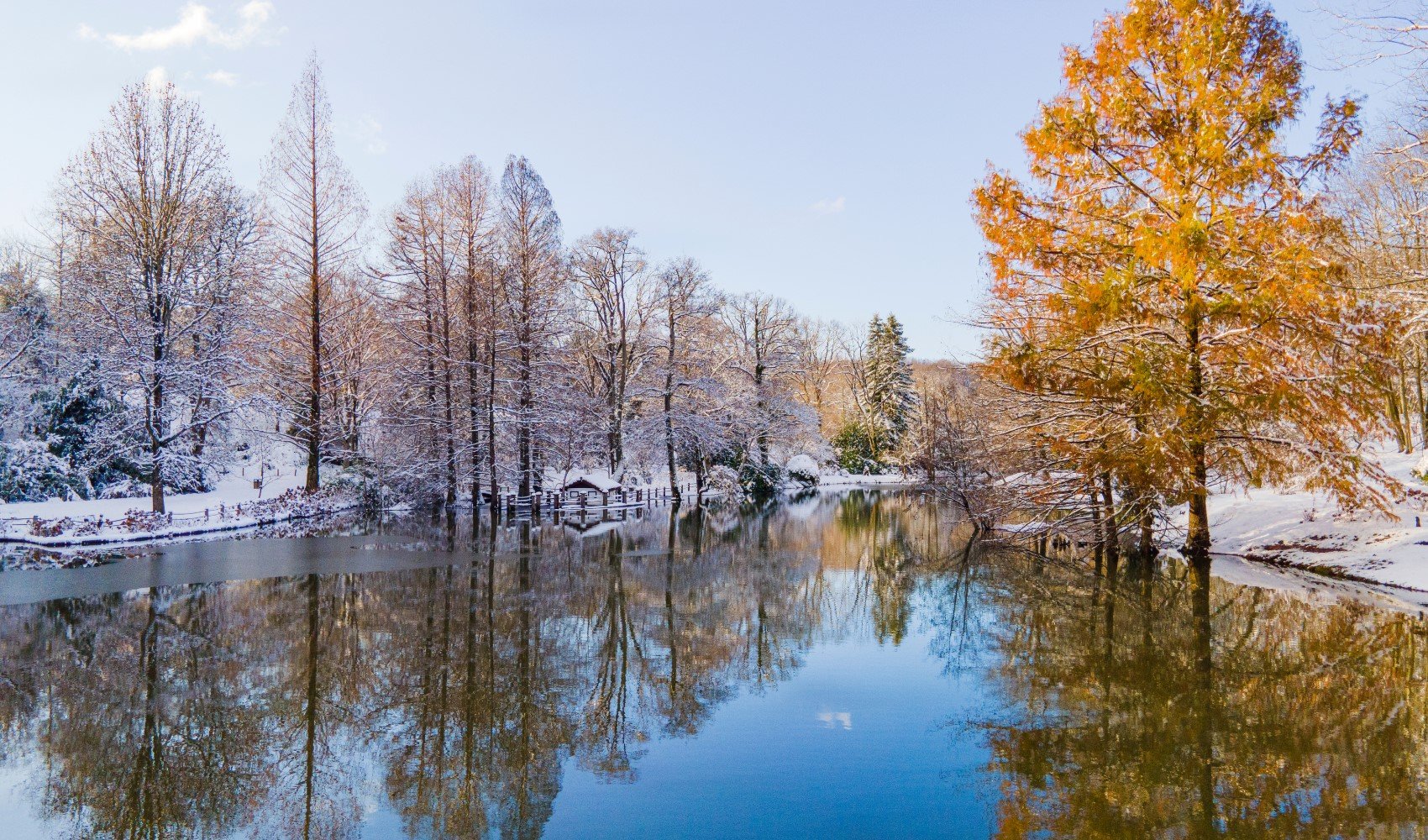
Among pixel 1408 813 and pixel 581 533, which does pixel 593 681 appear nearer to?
pixel 1408 813

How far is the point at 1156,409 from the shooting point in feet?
40.3

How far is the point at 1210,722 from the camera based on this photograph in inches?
254

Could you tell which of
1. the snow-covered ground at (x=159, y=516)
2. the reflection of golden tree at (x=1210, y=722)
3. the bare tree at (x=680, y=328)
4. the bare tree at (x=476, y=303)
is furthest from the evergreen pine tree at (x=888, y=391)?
the reflection of golden tree at (x=1210, y=722)

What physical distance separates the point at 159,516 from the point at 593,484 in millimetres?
14693

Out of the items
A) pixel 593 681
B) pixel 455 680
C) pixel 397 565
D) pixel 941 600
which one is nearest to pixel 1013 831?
pixel 593 681

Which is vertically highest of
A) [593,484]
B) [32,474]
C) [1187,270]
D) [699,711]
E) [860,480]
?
[1187,270]

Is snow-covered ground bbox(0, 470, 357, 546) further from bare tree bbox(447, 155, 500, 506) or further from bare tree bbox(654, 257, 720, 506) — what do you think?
bare tree bbox(654, 257, 720, 506)

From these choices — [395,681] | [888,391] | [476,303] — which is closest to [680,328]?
[476,303]

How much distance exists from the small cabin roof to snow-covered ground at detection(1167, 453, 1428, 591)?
19.9 metres

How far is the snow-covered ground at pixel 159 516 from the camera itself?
18031 mm

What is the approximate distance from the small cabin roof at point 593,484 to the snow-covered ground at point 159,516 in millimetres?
8114

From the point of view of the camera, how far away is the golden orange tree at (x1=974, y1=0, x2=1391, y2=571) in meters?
11.5

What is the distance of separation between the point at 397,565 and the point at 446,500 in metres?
16.8

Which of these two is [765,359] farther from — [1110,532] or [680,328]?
[1110,532]
